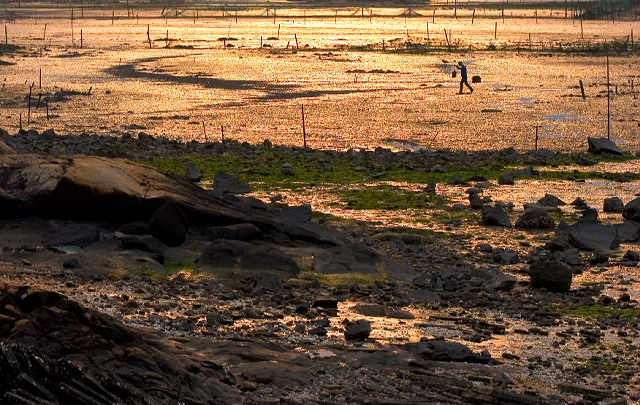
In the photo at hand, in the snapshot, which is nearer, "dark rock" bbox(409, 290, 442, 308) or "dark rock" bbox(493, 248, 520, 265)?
"dark rock" bbox(409, 290, 442, 308)

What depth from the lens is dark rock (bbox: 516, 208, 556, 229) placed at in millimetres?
18094

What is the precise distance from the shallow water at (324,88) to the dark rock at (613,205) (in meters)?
7.44

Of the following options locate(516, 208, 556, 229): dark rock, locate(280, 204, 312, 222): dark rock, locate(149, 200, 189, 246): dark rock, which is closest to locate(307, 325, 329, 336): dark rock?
locate(149, 200, 189, 246): dark rock

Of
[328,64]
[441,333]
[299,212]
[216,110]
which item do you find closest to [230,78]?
[328,64]

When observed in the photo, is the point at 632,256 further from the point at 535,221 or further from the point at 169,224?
the point at 169,224

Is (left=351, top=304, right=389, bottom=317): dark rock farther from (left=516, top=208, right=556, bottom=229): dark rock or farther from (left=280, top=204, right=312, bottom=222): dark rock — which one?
(left=516, top=208, right=556, bottom=229): dark rock

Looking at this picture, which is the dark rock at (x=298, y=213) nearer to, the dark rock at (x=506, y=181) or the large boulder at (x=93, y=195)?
the large boulder at (x=93, y=195)

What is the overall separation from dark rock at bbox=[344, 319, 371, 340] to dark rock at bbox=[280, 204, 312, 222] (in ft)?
17.1

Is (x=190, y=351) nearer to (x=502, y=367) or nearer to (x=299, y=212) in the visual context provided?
(x=502, y=367)

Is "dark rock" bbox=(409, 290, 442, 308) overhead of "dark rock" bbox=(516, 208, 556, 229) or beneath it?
overhead

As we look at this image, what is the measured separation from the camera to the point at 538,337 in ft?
40.1

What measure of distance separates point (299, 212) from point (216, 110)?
16.6 meters

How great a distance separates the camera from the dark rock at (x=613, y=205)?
1934 cm

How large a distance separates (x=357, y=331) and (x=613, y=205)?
9.20m
